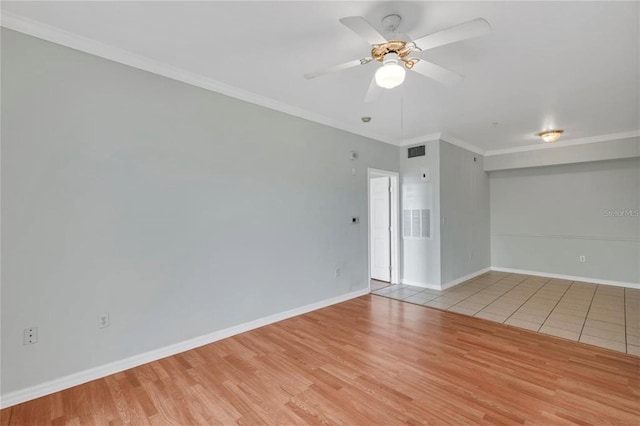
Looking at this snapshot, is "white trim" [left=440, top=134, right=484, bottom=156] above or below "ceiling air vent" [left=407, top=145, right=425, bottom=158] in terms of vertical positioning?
above

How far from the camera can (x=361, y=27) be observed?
1.79 m

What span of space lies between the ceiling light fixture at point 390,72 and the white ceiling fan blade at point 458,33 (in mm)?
189

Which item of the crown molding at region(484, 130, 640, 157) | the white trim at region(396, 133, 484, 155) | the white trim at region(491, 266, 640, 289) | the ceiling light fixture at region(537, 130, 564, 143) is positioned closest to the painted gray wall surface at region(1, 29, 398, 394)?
the white trim at region(396, 133, 484, 155)

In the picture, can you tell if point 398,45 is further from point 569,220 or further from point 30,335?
point 569,220

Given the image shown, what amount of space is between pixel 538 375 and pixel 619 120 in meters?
4.24

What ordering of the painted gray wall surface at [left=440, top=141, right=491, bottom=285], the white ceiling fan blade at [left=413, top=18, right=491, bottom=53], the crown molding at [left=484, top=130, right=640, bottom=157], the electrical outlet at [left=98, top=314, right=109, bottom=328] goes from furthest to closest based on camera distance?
the painted gray wall surface at [left=440, top=141, right=491, bottom=285], the crown molding at [left=484, top=130, right=640, bottom=157], the electrical outlet at [left=98, top=314, right=109, bottom=328], the white ceiling fan blade at [left=413, top=18, right=491, bottom=53]

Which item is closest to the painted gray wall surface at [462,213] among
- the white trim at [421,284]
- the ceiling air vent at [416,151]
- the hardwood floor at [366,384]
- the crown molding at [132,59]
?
the white trim at [421,284]

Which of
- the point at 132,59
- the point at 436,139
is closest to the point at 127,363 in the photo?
the point at 132,59

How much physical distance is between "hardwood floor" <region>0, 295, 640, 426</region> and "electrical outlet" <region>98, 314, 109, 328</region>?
43cm

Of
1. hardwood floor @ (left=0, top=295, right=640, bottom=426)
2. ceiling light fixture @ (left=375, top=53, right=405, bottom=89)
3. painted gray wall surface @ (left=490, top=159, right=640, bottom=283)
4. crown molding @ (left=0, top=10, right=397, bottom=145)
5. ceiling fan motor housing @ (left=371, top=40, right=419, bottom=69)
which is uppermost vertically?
crown molding @ (left=0, top=10, right=397, bottom=145)

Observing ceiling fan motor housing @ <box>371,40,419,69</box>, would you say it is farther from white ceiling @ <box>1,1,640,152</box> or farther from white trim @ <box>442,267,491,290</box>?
white trim @ <box>442,267,491,290</box>

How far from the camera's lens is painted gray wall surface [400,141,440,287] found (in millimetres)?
5172

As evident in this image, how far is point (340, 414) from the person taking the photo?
201 cm

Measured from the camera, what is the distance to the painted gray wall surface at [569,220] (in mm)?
5418
